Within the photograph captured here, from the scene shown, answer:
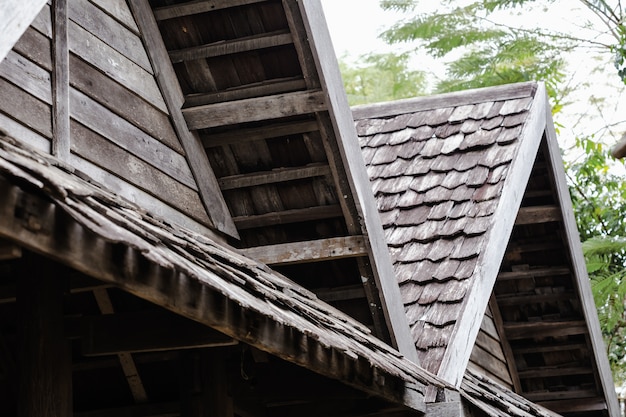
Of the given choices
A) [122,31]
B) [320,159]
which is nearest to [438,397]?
[320,159]

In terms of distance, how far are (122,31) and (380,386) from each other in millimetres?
1977

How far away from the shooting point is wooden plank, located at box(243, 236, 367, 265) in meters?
4.91

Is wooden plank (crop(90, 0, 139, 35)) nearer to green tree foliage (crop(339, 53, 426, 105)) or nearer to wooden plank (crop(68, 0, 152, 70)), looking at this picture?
wooden plank (crop(68, 0, 152, 70))

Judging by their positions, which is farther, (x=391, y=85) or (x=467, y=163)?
(x=391, y=85)

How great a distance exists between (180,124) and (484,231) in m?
1.95

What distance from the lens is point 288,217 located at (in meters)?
5.15

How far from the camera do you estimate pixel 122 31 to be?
4750mm

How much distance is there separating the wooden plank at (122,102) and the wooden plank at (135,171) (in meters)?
0.18

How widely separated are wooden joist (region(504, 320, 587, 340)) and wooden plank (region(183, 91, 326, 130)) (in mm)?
4221

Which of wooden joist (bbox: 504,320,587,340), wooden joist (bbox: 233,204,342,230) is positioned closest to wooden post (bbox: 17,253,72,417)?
wooden joist (bbox: 233,204,342,230)

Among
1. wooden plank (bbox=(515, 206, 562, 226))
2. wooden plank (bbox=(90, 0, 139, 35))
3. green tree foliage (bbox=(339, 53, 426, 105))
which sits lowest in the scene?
wooden plank (bbox=(515, 206, 562, 226))

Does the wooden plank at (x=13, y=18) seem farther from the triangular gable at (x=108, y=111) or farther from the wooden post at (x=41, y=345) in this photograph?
the triangular gable at (x=108, y=111)

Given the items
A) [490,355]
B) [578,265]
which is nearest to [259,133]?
[578,265]

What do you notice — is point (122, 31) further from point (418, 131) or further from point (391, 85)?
point (391, 85)
